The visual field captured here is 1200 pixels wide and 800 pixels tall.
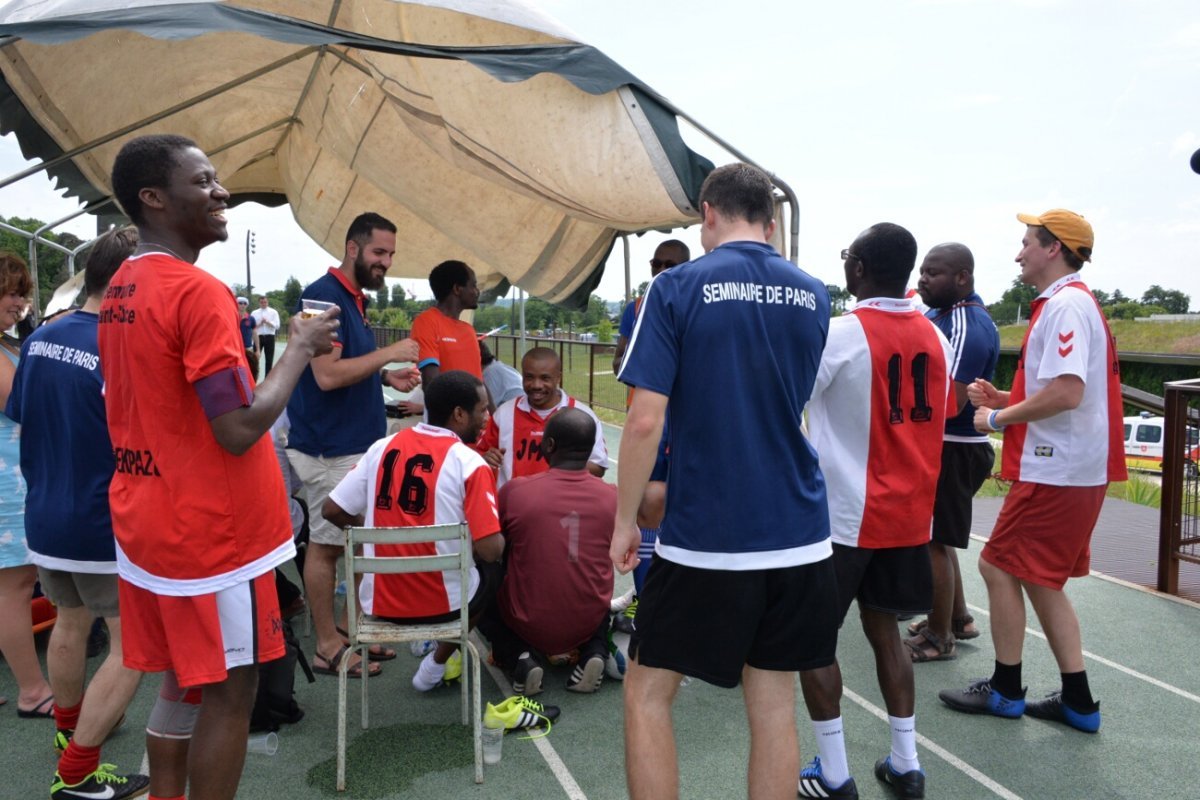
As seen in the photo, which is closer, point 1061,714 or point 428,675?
point 1061,714

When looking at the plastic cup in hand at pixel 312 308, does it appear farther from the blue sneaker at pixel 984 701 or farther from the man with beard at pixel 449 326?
the blue sneaker at pixel 984 701

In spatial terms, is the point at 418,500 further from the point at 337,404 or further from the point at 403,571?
the point at 337,404

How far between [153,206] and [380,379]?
2.11 metres

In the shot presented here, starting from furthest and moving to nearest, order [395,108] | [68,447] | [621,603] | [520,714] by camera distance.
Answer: [395,108], [621,603], [520,714], [68,447]

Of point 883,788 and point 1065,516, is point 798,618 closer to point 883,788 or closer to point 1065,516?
point 883,788

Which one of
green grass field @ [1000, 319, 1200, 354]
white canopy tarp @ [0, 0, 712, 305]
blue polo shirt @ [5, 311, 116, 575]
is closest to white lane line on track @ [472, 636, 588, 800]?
blue polo shirt @ [5, 311, 116, 575]

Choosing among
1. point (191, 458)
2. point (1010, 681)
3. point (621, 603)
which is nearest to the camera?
point (191, 458)

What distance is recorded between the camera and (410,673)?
3926 mm

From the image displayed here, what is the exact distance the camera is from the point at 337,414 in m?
3.81

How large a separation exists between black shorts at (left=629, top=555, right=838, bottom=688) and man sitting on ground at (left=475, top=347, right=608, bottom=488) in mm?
2075

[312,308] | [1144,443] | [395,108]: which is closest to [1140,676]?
[312,308]

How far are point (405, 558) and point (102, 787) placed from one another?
121cm

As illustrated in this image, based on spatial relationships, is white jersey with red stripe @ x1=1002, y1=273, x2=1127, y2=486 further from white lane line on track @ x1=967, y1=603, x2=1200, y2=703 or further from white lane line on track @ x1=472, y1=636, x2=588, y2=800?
white lane line on track @ x1=472, y1=636, x2=588, y2=800

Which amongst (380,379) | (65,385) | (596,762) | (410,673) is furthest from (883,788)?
(65,385)
